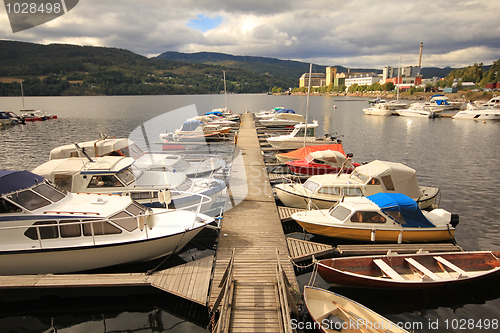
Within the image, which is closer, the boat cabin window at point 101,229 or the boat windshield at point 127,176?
the boat cabin window at point 101,229

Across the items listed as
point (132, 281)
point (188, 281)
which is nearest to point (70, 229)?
point (132, 281)

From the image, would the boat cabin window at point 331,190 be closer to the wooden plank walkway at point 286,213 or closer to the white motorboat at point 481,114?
the wooden plank walkway at point 286,213

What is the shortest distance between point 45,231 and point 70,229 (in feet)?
2.87

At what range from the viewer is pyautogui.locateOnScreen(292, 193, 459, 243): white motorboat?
13.8 m

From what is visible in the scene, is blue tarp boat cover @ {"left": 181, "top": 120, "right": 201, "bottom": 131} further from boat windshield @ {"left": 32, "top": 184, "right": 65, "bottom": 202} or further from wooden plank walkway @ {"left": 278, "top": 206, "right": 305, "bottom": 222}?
boat windshield @ {"left": 32, "top": 184, "right": 65, "bottom": 202}

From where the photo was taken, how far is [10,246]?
418 inches

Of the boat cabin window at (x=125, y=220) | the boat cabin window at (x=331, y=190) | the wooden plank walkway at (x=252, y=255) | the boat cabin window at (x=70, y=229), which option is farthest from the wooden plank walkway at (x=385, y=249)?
the boat cabin window at (x=70, y=229)

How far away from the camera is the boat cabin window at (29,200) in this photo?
36.5ft

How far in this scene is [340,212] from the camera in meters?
14.3

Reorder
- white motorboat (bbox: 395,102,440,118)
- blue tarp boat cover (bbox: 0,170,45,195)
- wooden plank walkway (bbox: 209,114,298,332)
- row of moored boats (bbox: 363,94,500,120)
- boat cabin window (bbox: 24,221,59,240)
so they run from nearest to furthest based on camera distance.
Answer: wooden plank walkway (bbox: 209,114,298,332), boat cabin window (bbox: 24,221,59,240), blue tarp boat cover (bbox: 0,170,45,195), row of moored boats (bbox: 363,94,500,120), white motorboat (bbox: 395,102,440,118)

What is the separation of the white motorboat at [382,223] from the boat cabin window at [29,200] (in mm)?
11918

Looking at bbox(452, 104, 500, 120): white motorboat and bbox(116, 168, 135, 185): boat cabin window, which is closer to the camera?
bbox(116, 168, 135, 185): boat cabin window

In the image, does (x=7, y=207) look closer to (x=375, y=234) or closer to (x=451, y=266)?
(x=375, y=234)

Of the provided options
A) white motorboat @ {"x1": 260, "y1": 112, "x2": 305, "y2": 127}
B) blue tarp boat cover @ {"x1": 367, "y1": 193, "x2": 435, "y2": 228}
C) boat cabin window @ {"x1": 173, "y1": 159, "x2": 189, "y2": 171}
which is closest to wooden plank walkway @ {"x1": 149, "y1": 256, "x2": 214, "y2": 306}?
blue tarp boat cover @ {"x1": 367, "y1": 193, "x2": 435, "y2": 228}
